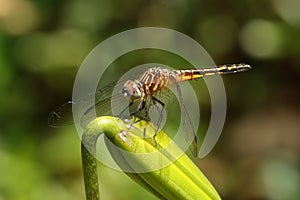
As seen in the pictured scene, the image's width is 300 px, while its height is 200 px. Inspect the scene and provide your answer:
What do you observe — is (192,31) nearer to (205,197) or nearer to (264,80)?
(264,80)

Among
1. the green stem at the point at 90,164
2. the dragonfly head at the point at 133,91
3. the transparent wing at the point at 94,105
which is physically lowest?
the green stem at the point at 90,164

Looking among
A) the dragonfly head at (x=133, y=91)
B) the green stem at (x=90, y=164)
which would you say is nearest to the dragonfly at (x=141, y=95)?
the dragonfly head at (x=133, y=91)

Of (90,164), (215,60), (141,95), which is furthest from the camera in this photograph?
(215,60)

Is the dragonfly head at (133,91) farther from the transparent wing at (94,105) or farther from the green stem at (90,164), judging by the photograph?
the green stem at (90,164)

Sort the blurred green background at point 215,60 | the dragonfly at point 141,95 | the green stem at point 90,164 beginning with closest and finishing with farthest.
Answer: the green stem at point 90,164 → the dragonfly at point 141,95 → the blurred green background at point 215,60

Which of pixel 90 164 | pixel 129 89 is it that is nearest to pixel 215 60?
pixel 129 89

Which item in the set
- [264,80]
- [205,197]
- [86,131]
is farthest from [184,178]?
[264,80]

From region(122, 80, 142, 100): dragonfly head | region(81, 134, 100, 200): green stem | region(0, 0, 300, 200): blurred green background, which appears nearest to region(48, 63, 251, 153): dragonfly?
region(122, 80, 142, 100): dragonfly head

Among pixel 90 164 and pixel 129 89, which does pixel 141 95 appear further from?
pixel 90 164

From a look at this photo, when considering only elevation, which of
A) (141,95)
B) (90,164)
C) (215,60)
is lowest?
(90,164)
